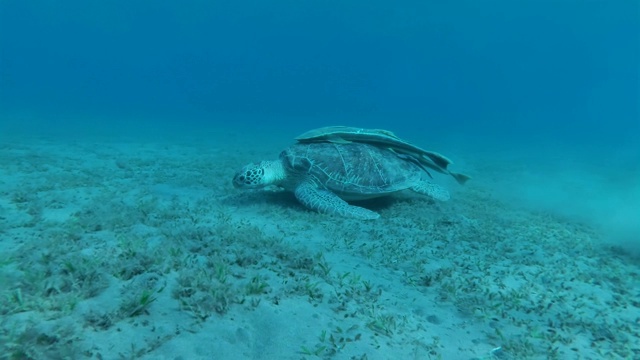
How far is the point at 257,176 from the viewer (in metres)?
6.36

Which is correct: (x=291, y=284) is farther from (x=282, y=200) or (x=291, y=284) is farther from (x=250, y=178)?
(x=282, y=200)

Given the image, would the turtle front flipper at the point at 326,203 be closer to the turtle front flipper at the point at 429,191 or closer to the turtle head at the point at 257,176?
the turtle head at the point at 257,176

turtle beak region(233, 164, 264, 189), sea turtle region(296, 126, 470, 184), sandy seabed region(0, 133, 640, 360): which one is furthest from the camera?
sea turtle region(296, 126, 470, 184)

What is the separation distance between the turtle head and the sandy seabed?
400mm

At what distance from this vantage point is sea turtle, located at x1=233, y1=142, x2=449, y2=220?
6.39 meters

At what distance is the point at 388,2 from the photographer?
4749 inches

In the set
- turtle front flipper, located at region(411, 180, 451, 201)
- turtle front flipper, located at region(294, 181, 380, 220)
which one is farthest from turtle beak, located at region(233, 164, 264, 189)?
turtle front flipper, located at region(411, 180, 451, 201)

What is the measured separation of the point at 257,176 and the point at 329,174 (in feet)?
4.35

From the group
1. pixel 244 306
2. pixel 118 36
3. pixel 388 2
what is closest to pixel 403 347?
pixel 244 306

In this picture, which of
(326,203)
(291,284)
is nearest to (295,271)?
(291,284)

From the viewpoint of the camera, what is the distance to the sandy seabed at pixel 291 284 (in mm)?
2406

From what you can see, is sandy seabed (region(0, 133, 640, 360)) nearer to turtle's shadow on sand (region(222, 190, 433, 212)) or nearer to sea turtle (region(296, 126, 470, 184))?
turtle's shadow on sand (region(222, 190, 433, 212))

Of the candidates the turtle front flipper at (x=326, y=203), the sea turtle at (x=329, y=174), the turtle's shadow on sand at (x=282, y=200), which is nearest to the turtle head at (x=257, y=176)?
the sea turtle at (x=329, y=174)

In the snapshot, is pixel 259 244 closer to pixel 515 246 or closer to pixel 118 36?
pixel 515 246
